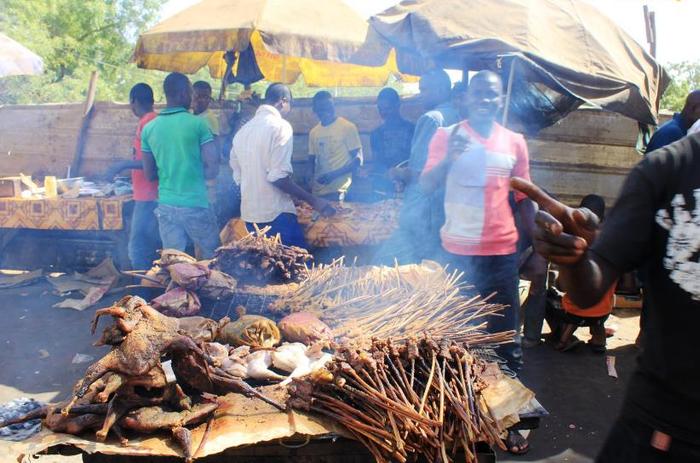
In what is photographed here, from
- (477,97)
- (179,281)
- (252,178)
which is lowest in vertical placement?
(179,281)

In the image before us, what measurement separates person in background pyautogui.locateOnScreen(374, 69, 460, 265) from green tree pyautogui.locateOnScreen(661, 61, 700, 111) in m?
12.3

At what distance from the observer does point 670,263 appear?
67.6 inches

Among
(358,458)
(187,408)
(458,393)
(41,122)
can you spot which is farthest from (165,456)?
(41,122)

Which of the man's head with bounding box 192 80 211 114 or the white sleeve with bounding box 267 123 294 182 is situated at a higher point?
the man's head with bounding box 192 80 211 114

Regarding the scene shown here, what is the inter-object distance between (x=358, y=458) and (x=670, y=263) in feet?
5.32

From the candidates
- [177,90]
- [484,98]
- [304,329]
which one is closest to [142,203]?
[177,90]

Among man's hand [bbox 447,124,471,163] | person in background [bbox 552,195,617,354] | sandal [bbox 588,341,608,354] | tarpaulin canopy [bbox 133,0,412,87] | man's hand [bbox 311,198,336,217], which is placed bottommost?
sandal [bbox 588,341,608,354]

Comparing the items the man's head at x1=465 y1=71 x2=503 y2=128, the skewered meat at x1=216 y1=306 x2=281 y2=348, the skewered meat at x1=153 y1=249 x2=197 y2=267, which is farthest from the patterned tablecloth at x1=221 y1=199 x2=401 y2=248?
the skewered meat at x1=216 y1=306 x2=281 y2=348

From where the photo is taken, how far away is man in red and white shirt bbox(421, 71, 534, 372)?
384 cm

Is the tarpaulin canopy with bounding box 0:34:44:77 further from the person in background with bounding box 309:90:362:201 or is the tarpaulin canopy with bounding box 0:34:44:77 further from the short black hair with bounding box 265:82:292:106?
the short black hair with bounding box 265:82:292:106

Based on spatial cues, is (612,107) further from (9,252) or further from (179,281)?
(9,252)

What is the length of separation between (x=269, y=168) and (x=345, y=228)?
1407 millimetres

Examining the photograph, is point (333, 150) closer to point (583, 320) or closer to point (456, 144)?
point (456, 144)

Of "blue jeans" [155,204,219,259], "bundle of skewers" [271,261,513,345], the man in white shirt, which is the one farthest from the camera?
"blue jeans" [155,204,219,259]
